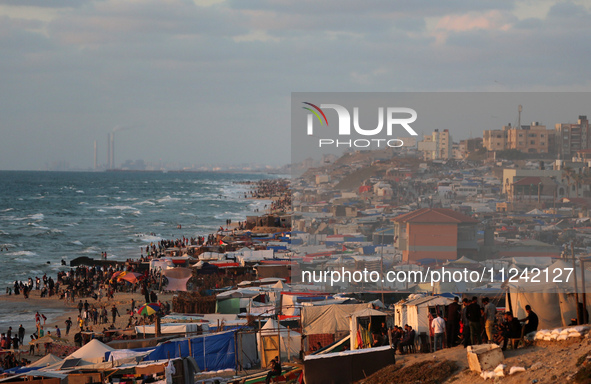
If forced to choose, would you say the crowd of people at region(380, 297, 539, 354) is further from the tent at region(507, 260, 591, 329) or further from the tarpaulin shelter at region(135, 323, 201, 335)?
the tarpaulin shelter at region(135, 323, 201, 335)

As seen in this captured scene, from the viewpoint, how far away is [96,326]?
29047mm

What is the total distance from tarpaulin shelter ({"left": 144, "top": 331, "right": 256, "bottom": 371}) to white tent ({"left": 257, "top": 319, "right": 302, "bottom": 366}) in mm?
365

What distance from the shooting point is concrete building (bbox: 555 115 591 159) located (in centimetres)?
4750

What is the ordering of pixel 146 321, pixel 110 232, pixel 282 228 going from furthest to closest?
pixel 110 232 < pixel 282 228 < pixel 146 321

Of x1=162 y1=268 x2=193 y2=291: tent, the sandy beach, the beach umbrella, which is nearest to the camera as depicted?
the beach umbrella

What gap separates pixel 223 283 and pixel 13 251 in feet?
125

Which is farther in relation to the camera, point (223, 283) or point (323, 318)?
point (223, 283)

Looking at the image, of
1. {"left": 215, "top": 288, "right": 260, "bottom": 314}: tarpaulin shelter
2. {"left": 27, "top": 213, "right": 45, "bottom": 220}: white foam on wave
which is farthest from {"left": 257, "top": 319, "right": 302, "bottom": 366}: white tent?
{"left": 27, "top": 213, "right": 45, "bottom": 220}: white foam on wave

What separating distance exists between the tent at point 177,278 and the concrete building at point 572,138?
2785cm

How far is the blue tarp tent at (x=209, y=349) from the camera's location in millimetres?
16734

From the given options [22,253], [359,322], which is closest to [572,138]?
[359,322]

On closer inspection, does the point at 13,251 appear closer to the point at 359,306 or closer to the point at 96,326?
the point at 96,326

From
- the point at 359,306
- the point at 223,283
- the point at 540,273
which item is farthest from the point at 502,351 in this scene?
the point at 223,283

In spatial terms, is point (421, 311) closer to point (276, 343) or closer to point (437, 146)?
point (276, 343)
